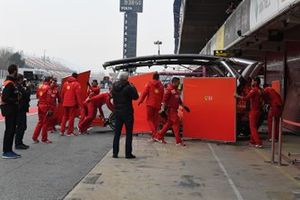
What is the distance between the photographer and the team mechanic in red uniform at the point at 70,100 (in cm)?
1550

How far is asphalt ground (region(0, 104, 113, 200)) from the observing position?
798 centimetres

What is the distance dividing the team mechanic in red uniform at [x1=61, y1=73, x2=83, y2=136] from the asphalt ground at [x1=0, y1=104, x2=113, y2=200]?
28.5 inches

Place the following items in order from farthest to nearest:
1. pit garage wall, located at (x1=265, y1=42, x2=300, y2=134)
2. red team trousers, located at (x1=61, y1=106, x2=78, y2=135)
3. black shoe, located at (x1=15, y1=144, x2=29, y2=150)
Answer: pit garage wall, located at (x1=265, y1=42, x2=300, y2=134)
red team trousers, located at (x1=61, y1=106, x2=78, y2=135)
black shoe, located at (x1=15, y1=144, x2=29, y2=150)

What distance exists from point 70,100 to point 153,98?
270 cm

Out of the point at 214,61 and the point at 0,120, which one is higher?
the point at 214,61

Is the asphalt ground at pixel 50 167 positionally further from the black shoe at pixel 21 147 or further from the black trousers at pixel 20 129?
the black trousers at pixel 20 129

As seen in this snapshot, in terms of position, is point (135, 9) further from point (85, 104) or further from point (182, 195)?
point (182, 195)

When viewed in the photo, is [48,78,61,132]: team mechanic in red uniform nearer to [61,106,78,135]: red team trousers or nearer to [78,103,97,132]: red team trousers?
[61,106,78,135]: red team trousers

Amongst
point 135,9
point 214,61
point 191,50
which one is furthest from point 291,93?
point 135,9

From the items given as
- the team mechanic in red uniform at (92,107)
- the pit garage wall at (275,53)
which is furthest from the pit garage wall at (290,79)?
the team mechanic in red uniform at (92,107)

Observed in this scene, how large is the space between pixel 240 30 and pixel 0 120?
9.55 m

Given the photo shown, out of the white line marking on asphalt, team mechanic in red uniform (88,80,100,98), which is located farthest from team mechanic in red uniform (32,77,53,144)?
the white line marking on asphalt

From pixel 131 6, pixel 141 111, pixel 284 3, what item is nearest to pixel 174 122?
pixel 141 111

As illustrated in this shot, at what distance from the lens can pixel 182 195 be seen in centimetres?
786
